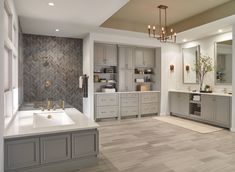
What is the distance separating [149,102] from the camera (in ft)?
21.0

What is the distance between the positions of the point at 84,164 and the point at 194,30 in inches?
179

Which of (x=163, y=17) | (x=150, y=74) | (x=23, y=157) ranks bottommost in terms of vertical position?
(x=23, y=157)

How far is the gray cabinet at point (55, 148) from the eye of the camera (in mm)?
2414

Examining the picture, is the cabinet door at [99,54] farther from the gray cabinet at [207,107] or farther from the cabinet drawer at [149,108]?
the gray cabinet at [207,107]

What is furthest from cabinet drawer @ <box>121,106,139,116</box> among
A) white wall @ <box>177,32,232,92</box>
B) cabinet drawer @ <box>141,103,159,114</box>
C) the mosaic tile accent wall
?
white wall @ <box>177,32,232,92</box>

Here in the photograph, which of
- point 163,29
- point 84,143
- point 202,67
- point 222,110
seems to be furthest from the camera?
point 202,67

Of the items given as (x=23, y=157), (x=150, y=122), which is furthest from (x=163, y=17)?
(x=23, y=157)

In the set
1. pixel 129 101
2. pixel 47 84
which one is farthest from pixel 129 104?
pixel 47 84

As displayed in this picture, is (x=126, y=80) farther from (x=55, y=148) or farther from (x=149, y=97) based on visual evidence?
(x=55, y=148)

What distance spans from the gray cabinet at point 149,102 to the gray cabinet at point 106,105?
3.14 ft

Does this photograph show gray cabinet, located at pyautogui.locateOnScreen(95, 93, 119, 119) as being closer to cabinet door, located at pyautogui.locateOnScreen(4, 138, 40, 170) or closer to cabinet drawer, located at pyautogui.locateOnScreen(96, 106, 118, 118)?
cabinet drawer, located at pyautogui.locateOnScreen(96, 106, 118, 118)

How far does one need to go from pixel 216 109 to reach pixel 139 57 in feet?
9.79

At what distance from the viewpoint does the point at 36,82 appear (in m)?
5.57

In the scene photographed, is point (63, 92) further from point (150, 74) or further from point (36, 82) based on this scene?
point (150, 74)
